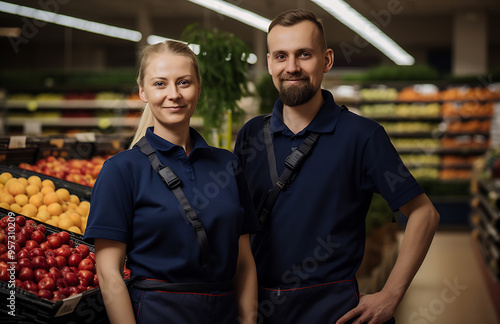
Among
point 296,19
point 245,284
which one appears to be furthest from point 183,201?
point 296,19

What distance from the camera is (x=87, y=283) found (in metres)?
1.99

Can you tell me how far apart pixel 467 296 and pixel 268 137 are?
4699mm

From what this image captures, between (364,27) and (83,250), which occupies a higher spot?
(364,27)

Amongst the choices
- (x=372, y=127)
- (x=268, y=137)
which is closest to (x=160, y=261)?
(x=268, y=137)

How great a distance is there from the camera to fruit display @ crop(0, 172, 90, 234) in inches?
97.3

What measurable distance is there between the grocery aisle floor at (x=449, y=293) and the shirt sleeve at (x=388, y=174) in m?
3.29

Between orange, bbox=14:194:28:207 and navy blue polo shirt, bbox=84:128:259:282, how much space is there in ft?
3.77

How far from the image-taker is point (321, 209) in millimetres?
1906

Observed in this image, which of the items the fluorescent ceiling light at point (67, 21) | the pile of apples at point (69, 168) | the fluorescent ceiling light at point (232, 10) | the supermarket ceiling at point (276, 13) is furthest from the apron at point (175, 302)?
the supermarket ceiling at point (276, 13)

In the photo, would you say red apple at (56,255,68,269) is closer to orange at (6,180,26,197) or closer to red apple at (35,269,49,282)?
red apple at (35,269,49,282)

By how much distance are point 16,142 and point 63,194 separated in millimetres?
634

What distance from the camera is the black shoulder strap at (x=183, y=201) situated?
1.56m

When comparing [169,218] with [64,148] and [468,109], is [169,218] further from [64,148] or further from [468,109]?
[468,109]

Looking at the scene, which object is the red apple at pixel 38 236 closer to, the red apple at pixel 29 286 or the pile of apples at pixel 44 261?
the pile of apples at pixel 44 261
